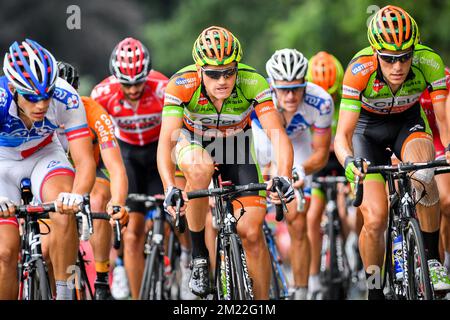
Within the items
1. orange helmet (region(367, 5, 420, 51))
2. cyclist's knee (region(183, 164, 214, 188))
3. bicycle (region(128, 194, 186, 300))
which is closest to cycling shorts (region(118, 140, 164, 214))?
bicycle (region(128, 194, 186, 300))

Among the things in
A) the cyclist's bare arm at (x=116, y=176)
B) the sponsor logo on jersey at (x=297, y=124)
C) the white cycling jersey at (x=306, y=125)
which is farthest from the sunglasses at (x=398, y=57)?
the sponsor logo on jersey at (x=297, y=124)

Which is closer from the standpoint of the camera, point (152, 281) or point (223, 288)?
point (223, 288)

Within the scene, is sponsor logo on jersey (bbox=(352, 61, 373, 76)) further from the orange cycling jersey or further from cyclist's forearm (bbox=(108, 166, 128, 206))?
cyclist's forearm (bbox=(108, 166, 128, 206))

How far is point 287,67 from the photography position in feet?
35.8

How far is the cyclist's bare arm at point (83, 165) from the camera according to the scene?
834cm

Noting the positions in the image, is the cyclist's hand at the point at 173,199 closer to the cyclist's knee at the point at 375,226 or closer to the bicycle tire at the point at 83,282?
the cyclist's knee at the point at 375,226

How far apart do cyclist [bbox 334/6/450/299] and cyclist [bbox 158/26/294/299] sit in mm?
734

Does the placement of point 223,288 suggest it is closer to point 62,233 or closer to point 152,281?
point 62,233

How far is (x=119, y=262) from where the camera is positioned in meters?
11.7

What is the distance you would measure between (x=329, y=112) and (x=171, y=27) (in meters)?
23.7

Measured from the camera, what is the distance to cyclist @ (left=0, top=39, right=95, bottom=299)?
8016 millimetres

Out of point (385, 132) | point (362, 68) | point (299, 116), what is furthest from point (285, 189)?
point (299, 116)

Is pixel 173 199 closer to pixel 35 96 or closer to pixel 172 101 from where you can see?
pixel 172 101

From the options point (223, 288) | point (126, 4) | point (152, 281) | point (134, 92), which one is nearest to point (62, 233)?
point (223, 288)
